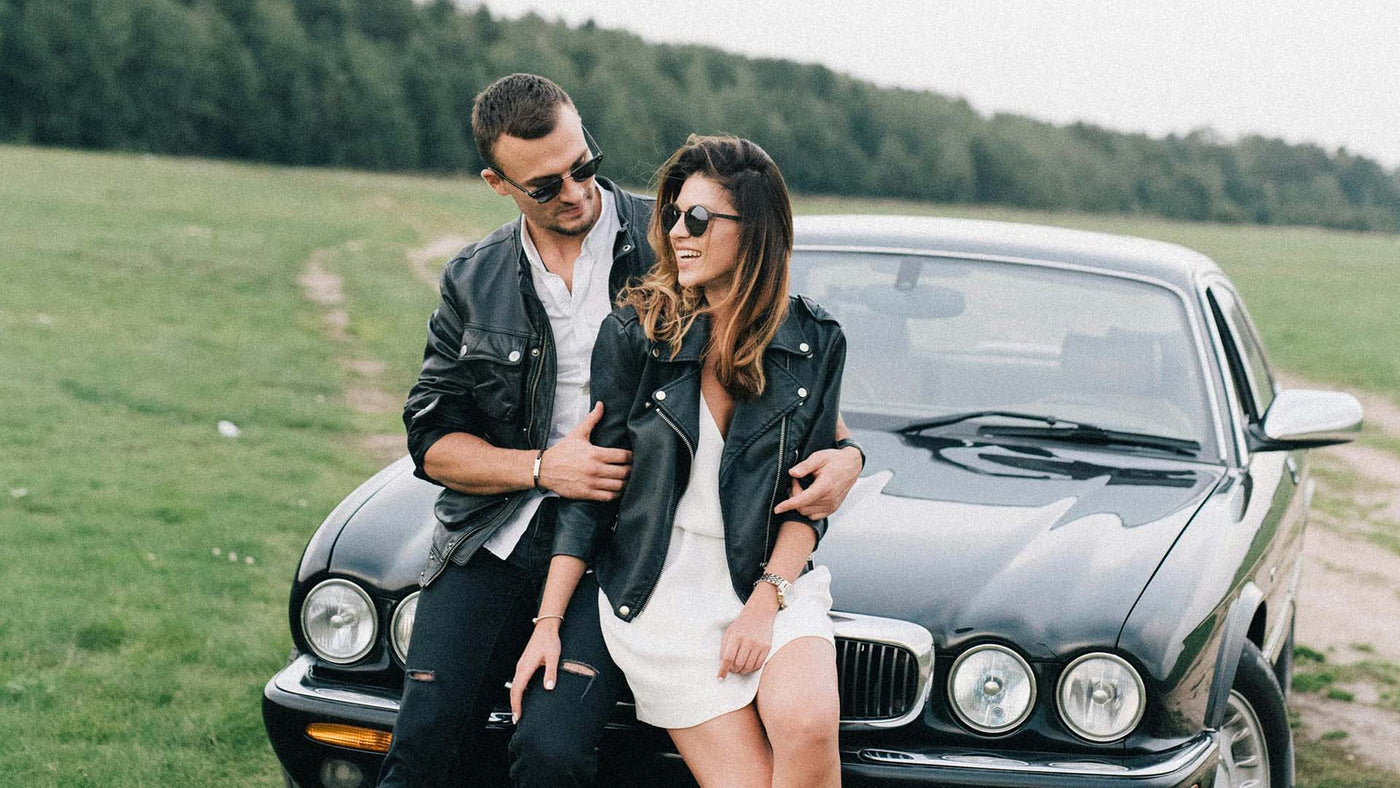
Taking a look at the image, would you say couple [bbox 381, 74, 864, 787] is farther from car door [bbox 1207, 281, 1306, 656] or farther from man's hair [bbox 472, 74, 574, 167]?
car door [bbox 1207, 281, 1306, 656]

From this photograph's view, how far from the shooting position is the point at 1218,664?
3.04 metres

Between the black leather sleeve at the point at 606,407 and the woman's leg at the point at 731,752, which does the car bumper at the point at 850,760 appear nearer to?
the woman's leg at the point at 731,752

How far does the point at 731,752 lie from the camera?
2.60 metres

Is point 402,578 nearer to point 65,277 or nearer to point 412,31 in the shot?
point 65,277

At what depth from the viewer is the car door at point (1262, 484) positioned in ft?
12.1

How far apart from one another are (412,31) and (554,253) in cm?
10974

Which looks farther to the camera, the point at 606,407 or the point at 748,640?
the point at 606,407

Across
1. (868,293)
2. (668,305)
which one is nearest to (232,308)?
(868,293)

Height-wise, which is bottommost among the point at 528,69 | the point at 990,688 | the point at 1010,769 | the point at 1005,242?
the point at 528,69

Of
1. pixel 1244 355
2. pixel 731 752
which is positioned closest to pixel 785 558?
pixel 731 752

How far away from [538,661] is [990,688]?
89 cm

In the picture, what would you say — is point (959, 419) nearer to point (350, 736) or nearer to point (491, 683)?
point (491, 683)

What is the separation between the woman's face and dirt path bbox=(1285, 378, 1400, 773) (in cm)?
320

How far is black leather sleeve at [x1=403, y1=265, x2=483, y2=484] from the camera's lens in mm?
2990
